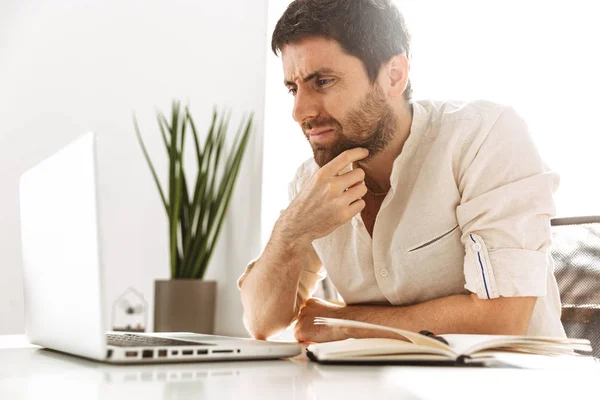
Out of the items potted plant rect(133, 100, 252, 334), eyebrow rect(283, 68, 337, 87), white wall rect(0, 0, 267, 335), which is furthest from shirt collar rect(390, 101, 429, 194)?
white wall rect(0, 0, 267, 335)

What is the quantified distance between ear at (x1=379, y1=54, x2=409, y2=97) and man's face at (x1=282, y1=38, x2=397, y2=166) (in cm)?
5

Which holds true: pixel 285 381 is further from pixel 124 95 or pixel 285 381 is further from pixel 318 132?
pixel 124 95

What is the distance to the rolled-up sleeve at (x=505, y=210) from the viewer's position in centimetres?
133

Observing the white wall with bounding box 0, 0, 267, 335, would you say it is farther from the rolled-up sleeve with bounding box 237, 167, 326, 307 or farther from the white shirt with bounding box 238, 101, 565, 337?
the white shirt with bounding box 238, 101, 565, 337

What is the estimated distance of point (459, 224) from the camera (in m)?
1.50

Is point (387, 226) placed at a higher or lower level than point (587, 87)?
lower

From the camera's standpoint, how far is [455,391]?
674 mm

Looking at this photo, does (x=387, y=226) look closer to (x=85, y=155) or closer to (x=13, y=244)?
(x=85, y=155)

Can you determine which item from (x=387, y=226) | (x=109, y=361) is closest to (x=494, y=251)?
(x=387, y=226)

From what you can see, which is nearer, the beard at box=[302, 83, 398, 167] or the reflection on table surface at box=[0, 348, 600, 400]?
the reflection on table surface at box=[0, 348, 600, 400]

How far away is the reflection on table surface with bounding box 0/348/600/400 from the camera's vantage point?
65 cm

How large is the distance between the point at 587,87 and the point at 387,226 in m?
1.46

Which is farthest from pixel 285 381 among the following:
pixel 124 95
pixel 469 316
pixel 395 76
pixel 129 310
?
pixel 124 95

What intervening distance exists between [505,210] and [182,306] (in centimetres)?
236
